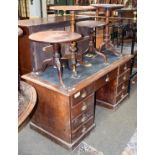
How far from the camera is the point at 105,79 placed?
214 centimetres

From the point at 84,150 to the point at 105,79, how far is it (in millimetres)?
722

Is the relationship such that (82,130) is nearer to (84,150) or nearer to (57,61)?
(84,150)

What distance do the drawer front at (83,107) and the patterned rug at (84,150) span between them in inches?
12.6

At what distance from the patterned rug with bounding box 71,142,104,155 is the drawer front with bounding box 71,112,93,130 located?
21 centimetres

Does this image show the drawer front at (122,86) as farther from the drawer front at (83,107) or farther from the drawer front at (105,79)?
the drawer front at (83,107)

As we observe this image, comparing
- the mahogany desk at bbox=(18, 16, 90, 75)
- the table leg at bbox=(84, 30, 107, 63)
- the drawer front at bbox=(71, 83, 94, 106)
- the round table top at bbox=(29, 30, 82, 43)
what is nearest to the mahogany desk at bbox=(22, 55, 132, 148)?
the drawer front at bbox=(71, 83, 94, 106)

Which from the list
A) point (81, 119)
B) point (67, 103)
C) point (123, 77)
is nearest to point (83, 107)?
point (81, 119)

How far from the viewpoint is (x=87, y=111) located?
1.97 m

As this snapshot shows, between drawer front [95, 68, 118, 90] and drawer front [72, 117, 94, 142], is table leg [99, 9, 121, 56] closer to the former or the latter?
drawer front [95, 68, 118, 90]

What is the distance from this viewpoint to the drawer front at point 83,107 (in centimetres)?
179

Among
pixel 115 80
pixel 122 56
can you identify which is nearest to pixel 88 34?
pixel 122 56

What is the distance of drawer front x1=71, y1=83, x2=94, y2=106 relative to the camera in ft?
5.70

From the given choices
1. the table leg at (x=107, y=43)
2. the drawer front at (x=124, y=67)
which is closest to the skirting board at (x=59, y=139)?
the drawer front at (x=124, y=67)

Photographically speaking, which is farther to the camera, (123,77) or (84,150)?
(123,77)
